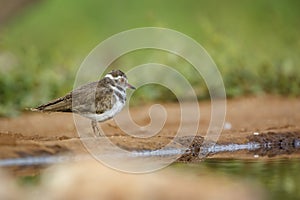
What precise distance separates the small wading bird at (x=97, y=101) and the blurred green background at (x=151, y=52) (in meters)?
1.52

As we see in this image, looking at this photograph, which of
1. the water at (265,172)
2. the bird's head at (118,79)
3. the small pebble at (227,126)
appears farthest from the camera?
the small pebble at (227,126)

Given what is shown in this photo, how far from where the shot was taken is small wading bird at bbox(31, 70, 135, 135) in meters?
8.05

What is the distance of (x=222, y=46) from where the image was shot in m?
11.2

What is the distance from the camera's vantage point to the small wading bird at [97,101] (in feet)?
26.4

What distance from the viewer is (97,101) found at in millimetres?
8109

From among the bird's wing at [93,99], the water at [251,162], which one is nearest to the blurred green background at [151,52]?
the bird's wing at [93,99]

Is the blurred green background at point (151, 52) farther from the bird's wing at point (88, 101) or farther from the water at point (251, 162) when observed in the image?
the water at point (251, 162)

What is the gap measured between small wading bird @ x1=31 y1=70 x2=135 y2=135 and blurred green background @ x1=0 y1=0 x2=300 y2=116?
152 centimetres

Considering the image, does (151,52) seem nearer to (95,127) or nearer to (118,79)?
(118,79)

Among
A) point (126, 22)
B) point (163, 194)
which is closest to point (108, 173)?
point (163, 194)

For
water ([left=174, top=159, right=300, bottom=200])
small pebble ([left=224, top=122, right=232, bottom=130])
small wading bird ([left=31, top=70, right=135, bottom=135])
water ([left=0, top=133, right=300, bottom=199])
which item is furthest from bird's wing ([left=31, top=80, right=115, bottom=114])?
small pebble ([left=224, top=122, right=232, bottom=130])

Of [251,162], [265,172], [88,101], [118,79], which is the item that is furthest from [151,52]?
[265,172]

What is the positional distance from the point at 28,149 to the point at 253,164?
1.72 m

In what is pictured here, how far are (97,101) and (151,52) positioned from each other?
4.36m
